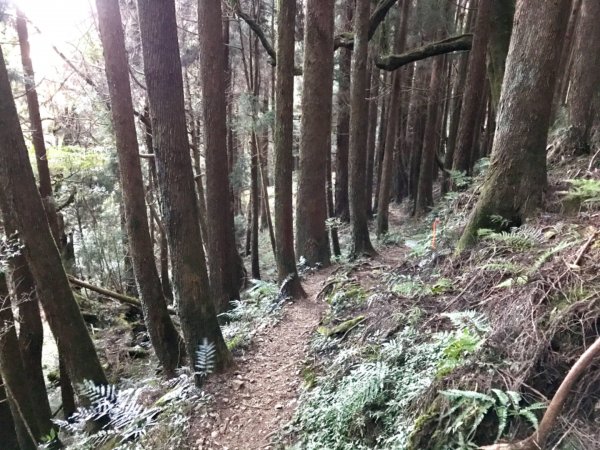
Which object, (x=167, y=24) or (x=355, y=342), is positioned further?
(x=355, y=342)

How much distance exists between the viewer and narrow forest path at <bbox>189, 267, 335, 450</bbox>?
15.8 ft

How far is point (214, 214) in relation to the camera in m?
9.42

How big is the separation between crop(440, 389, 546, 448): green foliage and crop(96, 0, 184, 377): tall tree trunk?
19.0ft

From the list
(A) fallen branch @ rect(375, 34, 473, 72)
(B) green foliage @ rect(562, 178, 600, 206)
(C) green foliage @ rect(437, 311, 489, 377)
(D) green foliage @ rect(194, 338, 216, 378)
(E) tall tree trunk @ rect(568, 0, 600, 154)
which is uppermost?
(A) fallen branch @ rect(375, 34, 473, 72)

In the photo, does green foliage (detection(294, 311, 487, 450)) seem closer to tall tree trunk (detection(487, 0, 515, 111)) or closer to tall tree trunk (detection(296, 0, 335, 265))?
tall tree trunk (detection(296, 0, 335, 265))

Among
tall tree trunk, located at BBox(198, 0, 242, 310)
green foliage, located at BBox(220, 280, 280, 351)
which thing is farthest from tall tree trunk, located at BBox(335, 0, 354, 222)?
green foliage, located at BBox(220, 280, 280, 351)

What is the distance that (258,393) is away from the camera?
5492 millimetres

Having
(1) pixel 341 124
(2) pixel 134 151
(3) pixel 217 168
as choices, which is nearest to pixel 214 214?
(3) pixel 217 168

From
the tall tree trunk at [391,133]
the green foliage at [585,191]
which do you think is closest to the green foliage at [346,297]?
the green foliage at [585,191]

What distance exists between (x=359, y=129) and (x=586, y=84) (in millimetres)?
4974

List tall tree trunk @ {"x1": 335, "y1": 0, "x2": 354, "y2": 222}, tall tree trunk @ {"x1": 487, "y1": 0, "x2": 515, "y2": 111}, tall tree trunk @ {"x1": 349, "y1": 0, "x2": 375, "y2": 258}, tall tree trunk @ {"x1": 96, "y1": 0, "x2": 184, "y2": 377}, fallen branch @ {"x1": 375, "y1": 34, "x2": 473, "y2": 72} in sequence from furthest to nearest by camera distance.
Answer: tall tree trunk @ {"x1": 335, "y1": 0, "x2": 354, "y2": 222} < fallen branch @ {"x1": 375, "y1": 34, "x2": 473, "y2": 72} < tall tree trunk @ {"x1": 349, "y1": 0, "x2": 375, "y2": 258} < tall tree trunk @ {"x1": 487, "y1": 0, "x2": 515, "y2": 111} < tall tree trunk @ {"x1": 96, "y1": 0, "x2": 184, "y2": 377}

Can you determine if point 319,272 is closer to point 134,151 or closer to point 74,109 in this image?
point 134,151

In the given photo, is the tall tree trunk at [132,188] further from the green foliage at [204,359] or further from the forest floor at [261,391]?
the green foliage at [204,359]

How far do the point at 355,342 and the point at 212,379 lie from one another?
2.01 metres
